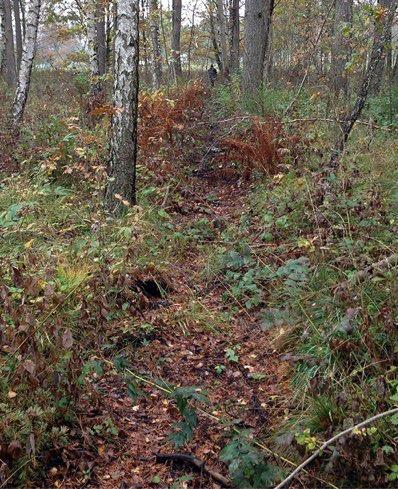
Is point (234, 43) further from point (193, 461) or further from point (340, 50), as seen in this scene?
Result: point (193, 461)

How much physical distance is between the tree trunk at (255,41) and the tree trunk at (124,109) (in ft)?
17.0

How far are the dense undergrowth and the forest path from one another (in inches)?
1.2

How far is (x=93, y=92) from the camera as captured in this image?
11.1 meters

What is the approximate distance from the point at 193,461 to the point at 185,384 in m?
0.71

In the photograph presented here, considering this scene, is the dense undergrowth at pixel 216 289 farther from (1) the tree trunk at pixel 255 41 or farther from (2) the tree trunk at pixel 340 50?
(1) the tree trunk at pixel 255 41

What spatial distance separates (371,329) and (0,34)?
39.3 feet

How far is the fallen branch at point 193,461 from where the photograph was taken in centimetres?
267

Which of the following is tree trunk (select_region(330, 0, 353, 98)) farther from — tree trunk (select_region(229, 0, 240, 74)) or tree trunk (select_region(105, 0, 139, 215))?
tree trunk (select_region(229, 0, 240, 74))

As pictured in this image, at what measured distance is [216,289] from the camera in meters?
4.61

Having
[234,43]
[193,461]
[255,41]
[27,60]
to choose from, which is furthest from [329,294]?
[234,43]

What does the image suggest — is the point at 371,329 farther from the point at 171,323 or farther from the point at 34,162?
the point at 34,162

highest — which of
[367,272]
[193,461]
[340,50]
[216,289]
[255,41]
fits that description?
[255,41]

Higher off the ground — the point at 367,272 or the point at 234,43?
the point at 234,43

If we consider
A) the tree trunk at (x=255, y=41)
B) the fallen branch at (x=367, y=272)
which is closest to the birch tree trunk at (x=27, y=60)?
the tree trunk at (x=255, y=41)
